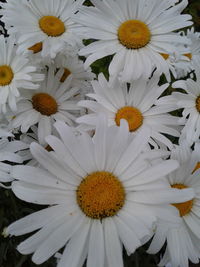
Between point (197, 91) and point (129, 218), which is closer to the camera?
point (129, 218)

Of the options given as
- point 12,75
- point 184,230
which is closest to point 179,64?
point 12,75

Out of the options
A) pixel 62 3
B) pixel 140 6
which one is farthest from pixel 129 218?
pixel 62 3

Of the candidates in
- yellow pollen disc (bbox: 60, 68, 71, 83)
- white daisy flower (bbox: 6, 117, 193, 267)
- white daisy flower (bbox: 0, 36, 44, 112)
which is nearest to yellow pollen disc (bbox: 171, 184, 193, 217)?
white daisy flower (bbox: 6, 117, 193, 267)

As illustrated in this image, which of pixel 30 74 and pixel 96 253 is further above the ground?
pixel 30 74

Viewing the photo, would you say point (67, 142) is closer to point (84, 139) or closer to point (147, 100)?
point (84, 139)

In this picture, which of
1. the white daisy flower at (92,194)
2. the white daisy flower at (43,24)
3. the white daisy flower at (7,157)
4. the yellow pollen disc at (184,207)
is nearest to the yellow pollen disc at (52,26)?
the white daisy flower at (43,24)

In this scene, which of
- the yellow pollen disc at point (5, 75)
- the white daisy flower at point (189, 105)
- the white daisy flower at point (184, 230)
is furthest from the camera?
the yellow pollen disc at point (5, 75)

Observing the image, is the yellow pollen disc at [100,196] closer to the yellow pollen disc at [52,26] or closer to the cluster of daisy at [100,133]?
the cluster of daisy at [100,133]
